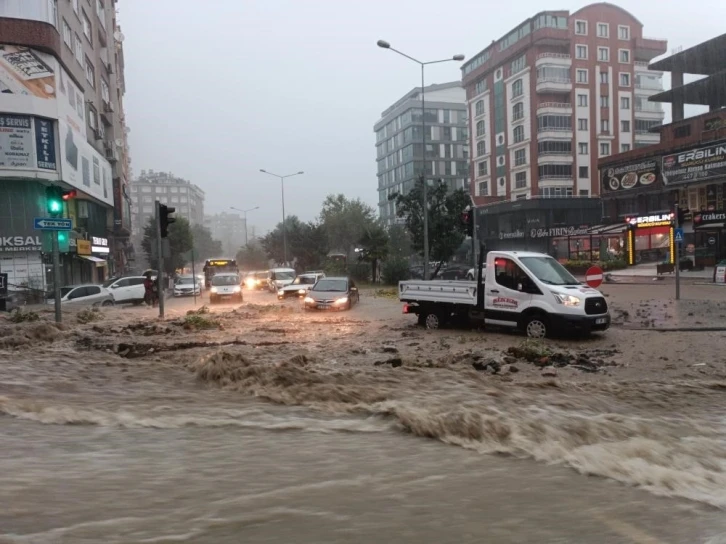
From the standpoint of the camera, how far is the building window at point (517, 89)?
62.9 m

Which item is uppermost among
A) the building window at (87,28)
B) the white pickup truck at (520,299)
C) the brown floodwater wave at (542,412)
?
the building window at (87,28)

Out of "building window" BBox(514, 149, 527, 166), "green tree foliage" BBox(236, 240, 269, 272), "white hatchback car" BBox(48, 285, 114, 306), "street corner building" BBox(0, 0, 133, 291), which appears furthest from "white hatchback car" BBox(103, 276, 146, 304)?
"green tree foliage" BBox(236, 240, 269, 272)

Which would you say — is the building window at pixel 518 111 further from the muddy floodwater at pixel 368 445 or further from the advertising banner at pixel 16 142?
the muddy floodwater at pixel 368 445

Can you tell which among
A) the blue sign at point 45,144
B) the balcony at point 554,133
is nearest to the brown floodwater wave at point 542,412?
the blue sign at point 45,144

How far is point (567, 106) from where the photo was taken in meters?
60.4

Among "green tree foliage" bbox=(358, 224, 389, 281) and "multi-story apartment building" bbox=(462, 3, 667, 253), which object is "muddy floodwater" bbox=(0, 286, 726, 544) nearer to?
"green tree foliage" bbox=(358, 224, 389, 281)

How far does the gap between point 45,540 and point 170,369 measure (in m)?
5.89

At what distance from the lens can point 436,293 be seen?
517 inches

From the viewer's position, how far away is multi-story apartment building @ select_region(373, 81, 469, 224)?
95500 millimetres

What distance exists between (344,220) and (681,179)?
121ft

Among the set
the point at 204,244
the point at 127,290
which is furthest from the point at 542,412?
the point at 204,244

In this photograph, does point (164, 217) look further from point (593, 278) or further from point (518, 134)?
point (518, 134)

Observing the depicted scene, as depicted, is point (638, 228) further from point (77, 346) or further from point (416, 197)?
point (77, 346)

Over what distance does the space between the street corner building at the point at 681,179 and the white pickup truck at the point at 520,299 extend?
25799mm
